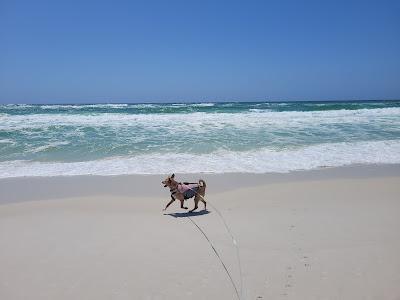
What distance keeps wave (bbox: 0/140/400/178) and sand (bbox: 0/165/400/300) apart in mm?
1675

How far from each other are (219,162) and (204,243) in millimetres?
5490

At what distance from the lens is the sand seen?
3.47m

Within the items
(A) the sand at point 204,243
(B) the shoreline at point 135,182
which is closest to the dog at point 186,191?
(A) the sand at point 204,243

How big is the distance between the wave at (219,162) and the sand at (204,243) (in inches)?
65.9

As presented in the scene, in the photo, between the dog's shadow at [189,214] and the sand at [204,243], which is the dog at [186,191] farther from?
the sand at [204,243]

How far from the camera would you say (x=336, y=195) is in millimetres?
6562

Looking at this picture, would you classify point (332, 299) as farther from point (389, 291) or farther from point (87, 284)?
point (87, 284)

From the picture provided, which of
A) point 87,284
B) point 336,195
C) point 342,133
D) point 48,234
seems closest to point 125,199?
point 48,234

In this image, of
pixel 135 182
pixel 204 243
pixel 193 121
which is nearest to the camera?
pixel 204 243

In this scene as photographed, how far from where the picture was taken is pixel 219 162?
32.4ft

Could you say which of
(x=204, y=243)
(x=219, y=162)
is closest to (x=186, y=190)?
(x=204, y=243)

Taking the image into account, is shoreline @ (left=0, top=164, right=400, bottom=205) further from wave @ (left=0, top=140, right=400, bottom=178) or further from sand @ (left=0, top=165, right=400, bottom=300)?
wave @ (left=0, top=140, right=400, bottom=178)

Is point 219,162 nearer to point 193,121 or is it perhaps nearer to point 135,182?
point 135,182

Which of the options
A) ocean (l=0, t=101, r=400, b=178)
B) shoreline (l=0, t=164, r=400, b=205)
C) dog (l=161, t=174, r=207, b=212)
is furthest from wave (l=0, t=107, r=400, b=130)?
dog (l=161, t=174, r=207, b=212)
